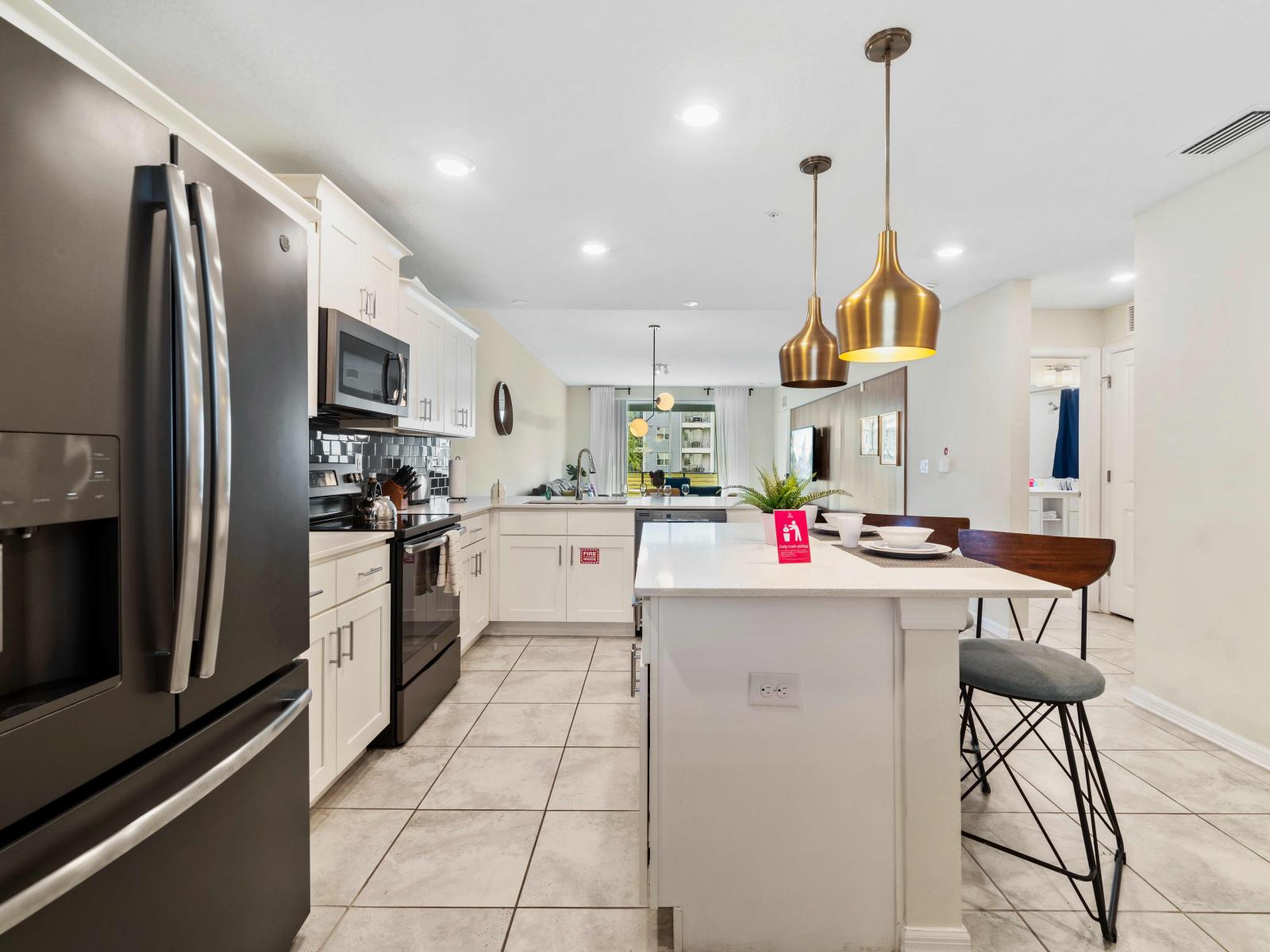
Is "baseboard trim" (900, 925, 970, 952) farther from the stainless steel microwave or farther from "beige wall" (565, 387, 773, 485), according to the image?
"beige wall" (565, 387, 773, 485)

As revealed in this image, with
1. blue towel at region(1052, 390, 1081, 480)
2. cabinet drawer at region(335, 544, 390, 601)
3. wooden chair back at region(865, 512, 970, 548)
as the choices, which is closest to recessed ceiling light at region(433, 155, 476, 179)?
cabinet drawer at region(335, 544, 390, 601)

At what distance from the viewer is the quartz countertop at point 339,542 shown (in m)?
1.93

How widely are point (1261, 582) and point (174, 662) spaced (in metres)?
3.52

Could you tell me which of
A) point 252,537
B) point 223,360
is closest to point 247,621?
point 252,537

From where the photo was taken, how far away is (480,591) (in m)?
3.87

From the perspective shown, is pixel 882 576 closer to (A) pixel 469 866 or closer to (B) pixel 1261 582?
(A) pixel 469 866

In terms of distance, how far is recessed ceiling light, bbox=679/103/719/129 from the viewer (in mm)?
2072

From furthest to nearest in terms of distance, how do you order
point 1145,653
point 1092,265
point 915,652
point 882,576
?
point 1092,265
point 1145,653
point 882,576
point 915,652

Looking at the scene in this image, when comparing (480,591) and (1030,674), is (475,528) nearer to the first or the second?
(480,591)

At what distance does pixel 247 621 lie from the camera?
3.93ft

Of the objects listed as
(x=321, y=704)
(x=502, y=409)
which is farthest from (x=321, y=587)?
(x=502, y=409)

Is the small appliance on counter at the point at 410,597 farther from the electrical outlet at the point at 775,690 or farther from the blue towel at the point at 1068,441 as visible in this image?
the blue towel at the point at 1068,441

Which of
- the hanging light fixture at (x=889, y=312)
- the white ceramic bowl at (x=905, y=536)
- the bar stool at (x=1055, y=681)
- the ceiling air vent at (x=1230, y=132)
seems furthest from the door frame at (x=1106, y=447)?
the hanging light fixture at (x=889, y=312)

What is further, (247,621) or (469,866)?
(469,866)
